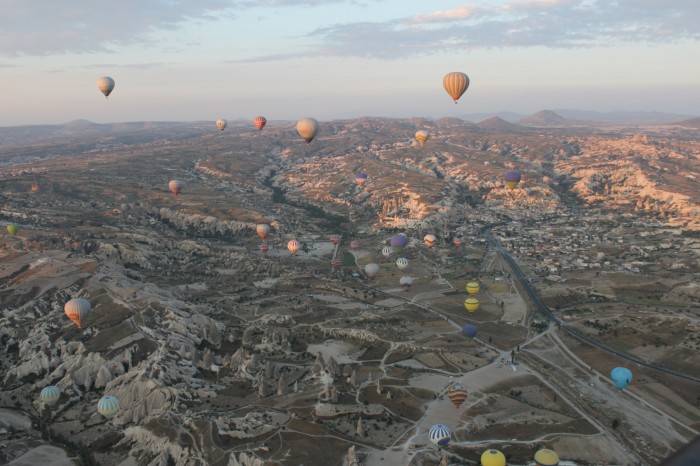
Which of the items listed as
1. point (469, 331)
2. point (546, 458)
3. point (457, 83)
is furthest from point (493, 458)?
point (457, 83)

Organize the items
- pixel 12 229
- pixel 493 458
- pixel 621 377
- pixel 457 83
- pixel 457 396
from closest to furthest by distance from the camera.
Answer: pixel 493 458 < pixel 457 396 < pixel 621 377 < pixel 457 83 < pixel 12 229

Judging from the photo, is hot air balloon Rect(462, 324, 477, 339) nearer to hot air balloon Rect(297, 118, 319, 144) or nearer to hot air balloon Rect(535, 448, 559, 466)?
hot air balloon Rect(535, 448, 559, 466)

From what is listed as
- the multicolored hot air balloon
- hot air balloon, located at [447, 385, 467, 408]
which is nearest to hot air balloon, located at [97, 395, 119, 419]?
hot air balloon, located at [447, 385, 467, 408]

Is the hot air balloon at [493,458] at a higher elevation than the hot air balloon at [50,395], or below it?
higher

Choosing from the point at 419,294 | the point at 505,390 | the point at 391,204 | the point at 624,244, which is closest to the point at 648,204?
the point at 624,244

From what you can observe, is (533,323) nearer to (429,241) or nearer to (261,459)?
(429,241)

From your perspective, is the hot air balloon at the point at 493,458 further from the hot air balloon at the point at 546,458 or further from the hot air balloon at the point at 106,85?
the hot air balloon at the point at 106,85

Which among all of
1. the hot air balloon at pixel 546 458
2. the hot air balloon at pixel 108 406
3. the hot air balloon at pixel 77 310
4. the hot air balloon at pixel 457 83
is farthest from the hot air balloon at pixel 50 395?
the hot air balloon at pixel 457 83

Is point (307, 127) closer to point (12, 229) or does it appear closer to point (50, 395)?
point (50, 395)
